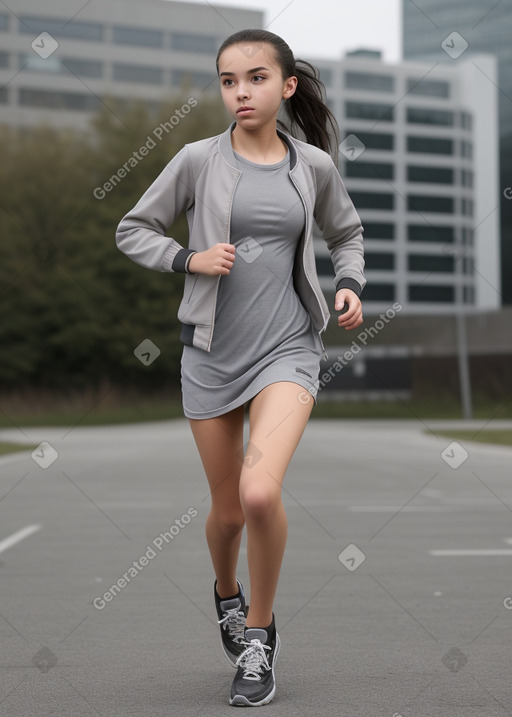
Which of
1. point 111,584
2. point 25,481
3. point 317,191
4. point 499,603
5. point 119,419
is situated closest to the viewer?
point 317,191

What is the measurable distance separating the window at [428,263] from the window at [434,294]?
1.35m

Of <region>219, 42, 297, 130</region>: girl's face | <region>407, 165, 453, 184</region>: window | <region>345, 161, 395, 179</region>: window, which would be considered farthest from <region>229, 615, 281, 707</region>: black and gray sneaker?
<region>407, 165, 453, 184</region>: window

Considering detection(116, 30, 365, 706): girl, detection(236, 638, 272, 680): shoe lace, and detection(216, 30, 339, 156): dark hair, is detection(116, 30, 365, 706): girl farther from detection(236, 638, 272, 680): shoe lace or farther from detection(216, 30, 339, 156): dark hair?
detection(216, 30, 339, 156): dark hair

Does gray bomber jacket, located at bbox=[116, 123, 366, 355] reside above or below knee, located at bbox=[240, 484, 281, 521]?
above

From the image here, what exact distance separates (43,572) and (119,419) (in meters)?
37.5

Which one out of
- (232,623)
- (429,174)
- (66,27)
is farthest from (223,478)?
(429,174)

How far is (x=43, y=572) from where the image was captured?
6.93m

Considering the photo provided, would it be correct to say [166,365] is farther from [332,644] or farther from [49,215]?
[332,644]

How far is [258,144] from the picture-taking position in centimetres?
403

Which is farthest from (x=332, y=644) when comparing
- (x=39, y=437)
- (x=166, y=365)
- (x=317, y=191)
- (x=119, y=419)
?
(x=166, y=365)

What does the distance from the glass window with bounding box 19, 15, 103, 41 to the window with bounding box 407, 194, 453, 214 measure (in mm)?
26709

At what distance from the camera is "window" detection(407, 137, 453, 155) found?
3578 inches

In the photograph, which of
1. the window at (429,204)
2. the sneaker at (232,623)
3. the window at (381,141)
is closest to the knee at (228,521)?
the sneaker at (232,623)

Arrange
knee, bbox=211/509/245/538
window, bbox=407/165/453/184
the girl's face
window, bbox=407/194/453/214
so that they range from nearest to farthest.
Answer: the girl's face, knee, bbox=211/509/245/538, window, bbox=407/165/453/184, window, bbox=407/194/453/214
